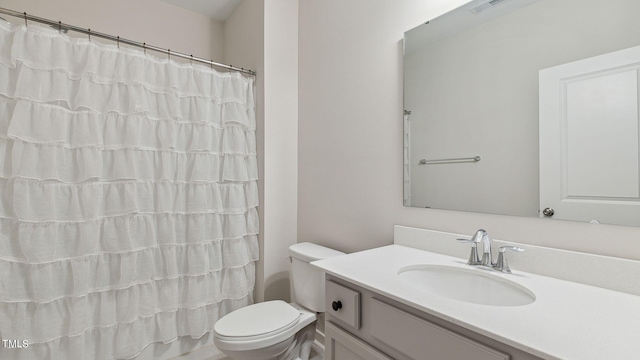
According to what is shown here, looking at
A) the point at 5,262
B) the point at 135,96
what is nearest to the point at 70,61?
the point at 135,96

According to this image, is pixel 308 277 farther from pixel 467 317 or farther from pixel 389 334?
pixel 467 317

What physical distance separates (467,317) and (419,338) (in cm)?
16

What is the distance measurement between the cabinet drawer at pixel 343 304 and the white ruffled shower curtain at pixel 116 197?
42.3 inches

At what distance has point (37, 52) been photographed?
1.38 meters

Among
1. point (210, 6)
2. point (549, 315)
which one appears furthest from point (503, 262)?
point (210, 6)

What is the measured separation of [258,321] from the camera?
1491mm

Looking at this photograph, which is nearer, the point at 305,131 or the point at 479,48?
the point at 479,48

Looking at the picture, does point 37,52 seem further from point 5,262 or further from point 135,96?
point 5,262

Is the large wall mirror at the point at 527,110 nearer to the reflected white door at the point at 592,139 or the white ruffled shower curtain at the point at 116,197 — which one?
the reflected white door at the point at 592,139

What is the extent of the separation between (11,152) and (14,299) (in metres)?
0.70

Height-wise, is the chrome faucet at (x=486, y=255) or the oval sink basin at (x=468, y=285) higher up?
the chrome faucet at (x=486, y=255)

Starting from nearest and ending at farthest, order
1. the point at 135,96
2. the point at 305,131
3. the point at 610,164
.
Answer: the point at 610,164
the point at 135,96
the point at 305,131

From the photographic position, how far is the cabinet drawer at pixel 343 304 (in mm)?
949

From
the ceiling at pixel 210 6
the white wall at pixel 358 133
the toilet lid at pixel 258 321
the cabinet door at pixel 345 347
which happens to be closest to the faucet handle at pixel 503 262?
the white wall at pixel 358 133
